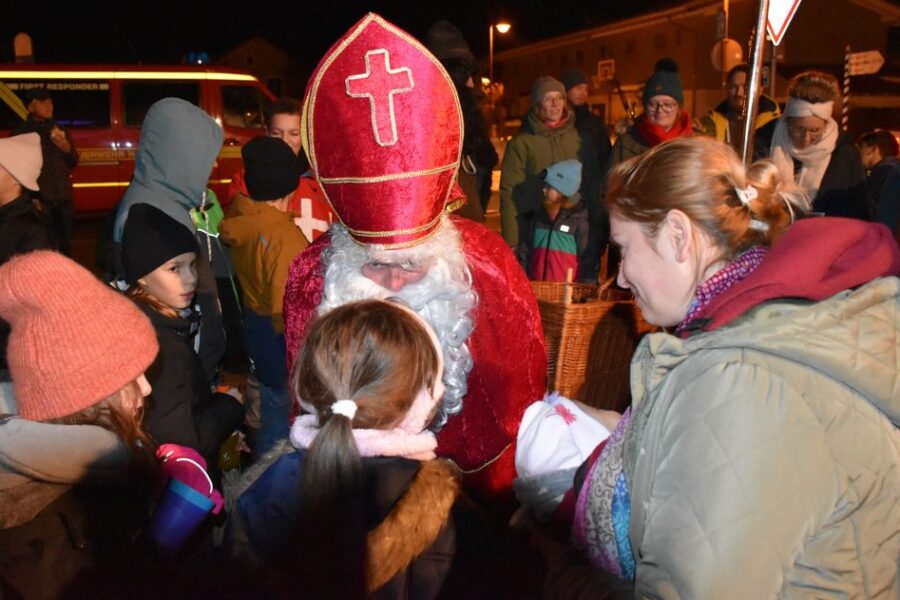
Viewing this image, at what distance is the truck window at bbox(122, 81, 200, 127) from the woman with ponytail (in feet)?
43.0

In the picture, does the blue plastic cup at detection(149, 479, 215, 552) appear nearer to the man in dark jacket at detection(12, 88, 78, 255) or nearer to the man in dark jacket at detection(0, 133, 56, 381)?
the man in dark jacket at detection(0, 133, 56, 381)

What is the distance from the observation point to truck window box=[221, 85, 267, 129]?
538 inches

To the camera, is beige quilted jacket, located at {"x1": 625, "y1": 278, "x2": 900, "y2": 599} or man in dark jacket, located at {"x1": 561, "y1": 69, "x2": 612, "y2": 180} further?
man in dark jacket, located at {"x1": 561, "y1": 69, "x2": 612, "y2": 180}

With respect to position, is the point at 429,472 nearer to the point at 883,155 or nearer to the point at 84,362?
the point at 84,362

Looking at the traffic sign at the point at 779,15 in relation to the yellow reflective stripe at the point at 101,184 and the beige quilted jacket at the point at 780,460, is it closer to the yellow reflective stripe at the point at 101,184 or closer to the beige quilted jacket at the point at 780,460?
the beige quilted jacket at the point at 780,460

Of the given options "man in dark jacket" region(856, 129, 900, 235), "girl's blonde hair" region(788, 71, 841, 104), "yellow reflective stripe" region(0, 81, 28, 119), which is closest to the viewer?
"man in dark jacket" region(856, 129, 900, 235)

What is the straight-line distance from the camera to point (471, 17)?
119 feet

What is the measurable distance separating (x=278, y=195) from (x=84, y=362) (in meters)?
2.13

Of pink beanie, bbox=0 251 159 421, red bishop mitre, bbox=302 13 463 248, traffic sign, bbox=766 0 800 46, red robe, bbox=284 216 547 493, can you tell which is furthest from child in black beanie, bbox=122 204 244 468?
traffic sign, bbox=766 0 800 46

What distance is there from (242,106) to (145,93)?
177 centimetres

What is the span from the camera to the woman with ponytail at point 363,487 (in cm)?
156

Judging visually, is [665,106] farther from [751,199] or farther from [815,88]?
[751,199]

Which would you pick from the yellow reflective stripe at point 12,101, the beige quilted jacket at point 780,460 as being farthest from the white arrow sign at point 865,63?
the yellow reflective stripe at point 12,101

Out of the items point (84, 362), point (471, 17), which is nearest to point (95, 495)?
point (84, 362)
